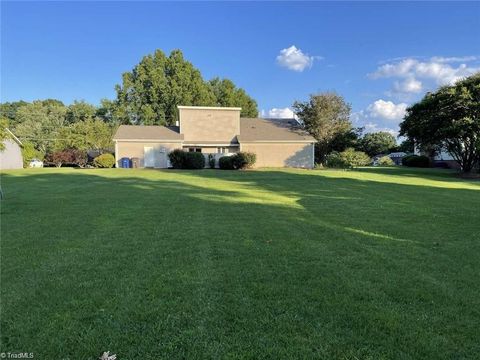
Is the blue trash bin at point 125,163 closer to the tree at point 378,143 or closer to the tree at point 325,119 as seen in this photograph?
the tree at point 325,119

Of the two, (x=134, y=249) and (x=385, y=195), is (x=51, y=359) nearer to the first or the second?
(x=134, y=249)

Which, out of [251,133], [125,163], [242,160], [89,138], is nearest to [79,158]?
[89,138]

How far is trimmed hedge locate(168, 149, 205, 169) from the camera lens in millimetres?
27031

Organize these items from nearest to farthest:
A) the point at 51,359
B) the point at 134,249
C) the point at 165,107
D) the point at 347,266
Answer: the point at 51,359, the point at 347,266, the point at 134,249, the point at 165,107

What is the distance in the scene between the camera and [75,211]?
9.05 m

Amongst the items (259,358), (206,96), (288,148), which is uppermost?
(206,96)

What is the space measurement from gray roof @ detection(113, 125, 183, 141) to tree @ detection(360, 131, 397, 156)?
A: 176 feet

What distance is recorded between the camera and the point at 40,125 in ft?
188

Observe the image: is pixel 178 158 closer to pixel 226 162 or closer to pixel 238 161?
pixel 226 162

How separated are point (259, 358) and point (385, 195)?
11.5m

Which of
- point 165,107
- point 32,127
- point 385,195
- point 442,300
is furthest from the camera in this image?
point 32,127

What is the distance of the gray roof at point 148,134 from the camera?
30791mm

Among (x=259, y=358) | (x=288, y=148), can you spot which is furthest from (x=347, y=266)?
(x=288, y=148)

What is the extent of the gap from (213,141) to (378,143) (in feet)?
200
